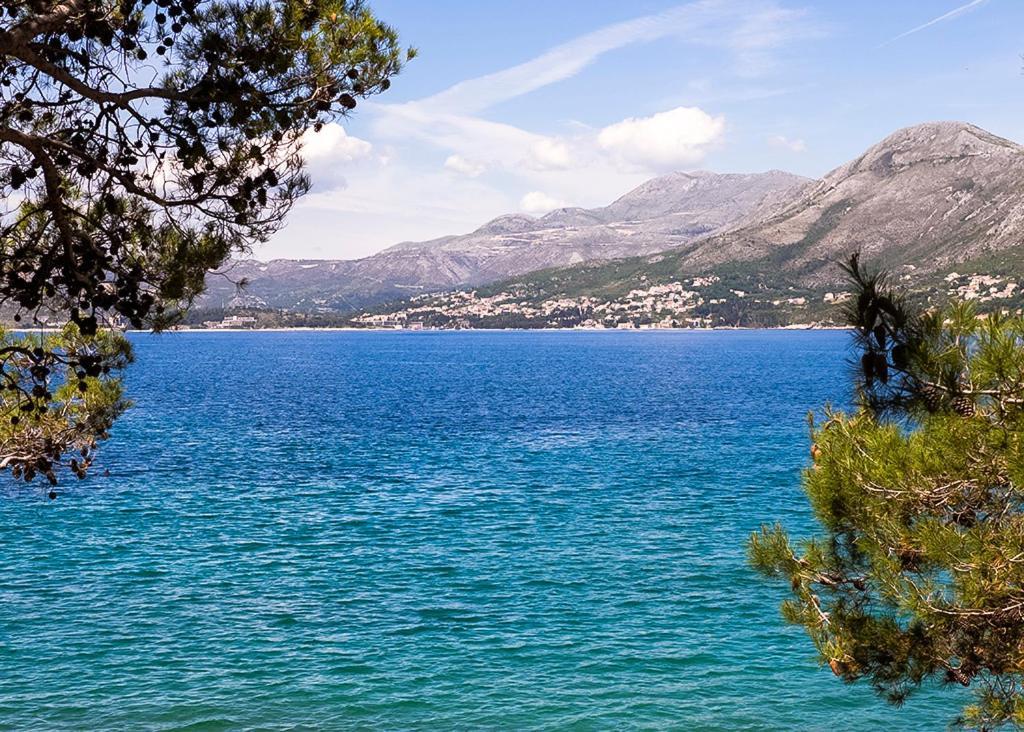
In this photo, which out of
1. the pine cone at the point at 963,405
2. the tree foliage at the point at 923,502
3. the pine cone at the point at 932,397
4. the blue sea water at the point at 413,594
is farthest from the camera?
the blue sea water at the point at 413,594

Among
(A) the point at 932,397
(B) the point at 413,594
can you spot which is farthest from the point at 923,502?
(B) the point at 413,594

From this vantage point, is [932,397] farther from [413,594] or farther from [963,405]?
[413,594]

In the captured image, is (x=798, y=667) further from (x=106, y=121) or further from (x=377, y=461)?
(x=377, y=461)

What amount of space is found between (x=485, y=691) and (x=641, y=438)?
5281 centimetres

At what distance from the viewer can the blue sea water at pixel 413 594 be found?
74.5 feet

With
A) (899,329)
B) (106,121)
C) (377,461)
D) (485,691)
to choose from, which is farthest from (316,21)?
(377,461)

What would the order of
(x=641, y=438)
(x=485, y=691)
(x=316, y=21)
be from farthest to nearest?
(x=641, y=438), (x=485, y=691), (x=316, y=21)

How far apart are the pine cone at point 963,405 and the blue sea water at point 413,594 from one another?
41.2 feet

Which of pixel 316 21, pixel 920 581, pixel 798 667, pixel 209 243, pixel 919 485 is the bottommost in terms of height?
pixel 798 667

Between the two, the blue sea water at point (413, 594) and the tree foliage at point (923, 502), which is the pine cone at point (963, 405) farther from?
the blue sea water at point (413, 594)

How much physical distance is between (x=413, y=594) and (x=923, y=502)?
21.8m

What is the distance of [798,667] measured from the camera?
→ 25.2 metres

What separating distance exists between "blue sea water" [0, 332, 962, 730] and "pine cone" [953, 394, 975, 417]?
12.6 metres

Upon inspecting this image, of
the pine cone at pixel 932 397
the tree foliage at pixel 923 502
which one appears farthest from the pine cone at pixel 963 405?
the pine cone at pixel 932 397
